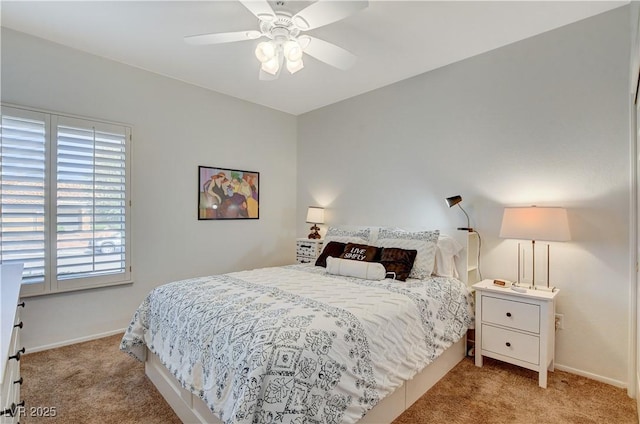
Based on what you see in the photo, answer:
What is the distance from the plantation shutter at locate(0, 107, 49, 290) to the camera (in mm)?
2518

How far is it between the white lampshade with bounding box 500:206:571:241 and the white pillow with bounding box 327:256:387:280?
1.00 m

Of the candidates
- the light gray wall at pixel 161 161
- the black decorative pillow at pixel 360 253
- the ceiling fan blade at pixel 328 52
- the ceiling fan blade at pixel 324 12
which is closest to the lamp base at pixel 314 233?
the light gray wall at pixel 161 161

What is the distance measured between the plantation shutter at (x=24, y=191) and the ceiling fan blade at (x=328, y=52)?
2.38 meters

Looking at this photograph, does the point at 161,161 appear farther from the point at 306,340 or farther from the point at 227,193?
the point at 306,340

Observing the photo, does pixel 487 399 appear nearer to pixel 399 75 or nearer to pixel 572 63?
pixel 572 63

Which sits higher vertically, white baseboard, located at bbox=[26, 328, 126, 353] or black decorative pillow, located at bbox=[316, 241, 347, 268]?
black decorative pillow, located at bbox=[316, 241, 347, 268]

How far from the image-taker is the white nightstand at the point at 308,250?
3887mm

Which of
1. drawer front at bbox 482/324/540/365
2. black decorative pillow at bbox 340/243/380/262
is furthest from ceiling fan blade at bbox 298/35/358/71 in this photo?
drawer front at bbox 482/324/540/365

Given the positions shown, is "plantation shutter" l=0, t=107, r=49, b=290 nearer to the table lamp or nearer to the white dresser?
the white dresser

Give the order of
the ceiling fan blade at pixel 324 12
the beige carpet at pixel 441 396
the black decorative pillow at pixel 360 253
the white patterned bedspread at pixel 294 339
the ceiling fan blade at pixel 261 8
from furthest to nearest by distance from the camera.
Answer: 1. the black decorative pillow at pixel 360 253
2. the beige carpet at pixel 441 396
3. the ceiling fan blade at pixel 261 8
4. the ceiling fan blade at pixel 324 12
5. the white patterned bedspread at pixel 294 339

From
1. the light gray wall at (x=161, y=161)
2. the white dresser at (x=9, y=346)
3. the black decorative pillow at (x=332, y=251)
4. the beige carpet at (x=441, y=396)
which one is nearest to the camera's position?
the white dresser at (x=9, y=346)

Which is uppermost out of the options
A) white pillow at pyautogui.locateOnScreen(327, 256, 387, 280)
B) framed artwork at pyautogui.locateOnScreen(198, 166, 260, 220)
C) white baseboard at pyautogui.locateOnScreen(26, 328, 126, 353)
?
framed artwork at pyautogui.locateOnScreen(198, 166, 260, 220)

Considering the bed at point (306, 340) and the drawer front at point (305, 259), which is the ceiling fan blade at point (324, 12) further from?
the drawer front at point (305, 259)

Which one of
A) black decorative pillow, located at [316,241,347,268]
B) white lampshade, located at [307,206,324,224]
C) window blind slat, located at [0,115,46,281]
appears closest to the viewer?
window blind slat, located at [0,115,46,281]
